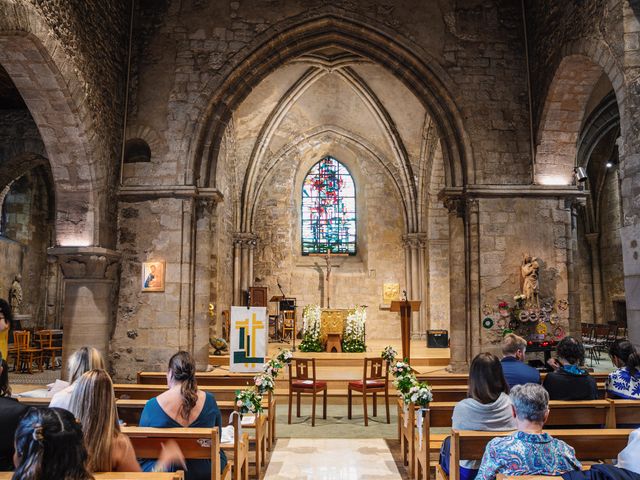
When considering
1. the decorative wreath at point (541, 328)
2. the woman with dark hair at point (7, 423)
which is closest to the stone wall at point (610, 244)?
the decorative wreath at point (541, 328)

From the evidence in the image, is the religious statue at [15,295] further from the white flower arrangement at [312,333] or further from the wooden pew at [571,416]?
the wooden pew at [571,416]

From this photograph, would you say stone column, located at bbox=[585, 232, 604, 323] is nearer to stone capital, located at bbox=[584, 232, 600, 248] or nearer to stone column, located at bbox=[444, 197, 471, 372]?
stone capital, located at bbox=[584, 232, 600, 248]

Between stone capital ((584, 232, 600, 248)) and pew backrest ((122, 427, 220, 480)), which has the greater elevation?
stone capital ((584, 232, 600, 248))

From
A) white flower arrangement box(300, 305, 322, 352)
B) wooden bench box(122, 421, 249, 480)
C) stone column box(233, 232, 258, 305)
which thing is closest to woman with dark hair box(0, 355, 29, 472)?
wooden bench box(122, 421, 249, 480)

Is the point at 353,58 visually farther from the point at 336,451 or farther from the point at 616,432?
the point at 616,432

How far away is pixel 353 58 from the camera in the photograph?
46.5 ft

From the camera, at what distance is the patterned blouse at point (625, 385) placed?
4.61 m

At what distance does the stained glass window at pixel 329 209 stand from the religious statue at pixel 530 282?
1000 cm

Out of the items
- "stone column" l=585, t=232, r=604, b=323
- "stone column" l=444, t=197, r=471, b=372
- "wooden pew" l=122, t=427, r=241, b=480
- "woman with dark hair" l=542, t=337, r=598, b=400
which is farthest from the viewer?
"stone column" l=585, t=232, r=604, b=323

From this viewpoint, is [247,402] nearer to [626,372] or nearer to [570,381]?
[570,381]

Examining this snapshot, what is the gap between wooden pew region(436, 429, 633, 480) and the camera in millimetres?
3428

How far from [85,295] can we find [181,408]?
6.73 m

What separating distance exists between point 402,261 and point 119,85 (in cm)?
1121

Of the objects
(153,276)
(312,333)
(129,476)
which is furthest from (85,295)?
(129,476)
